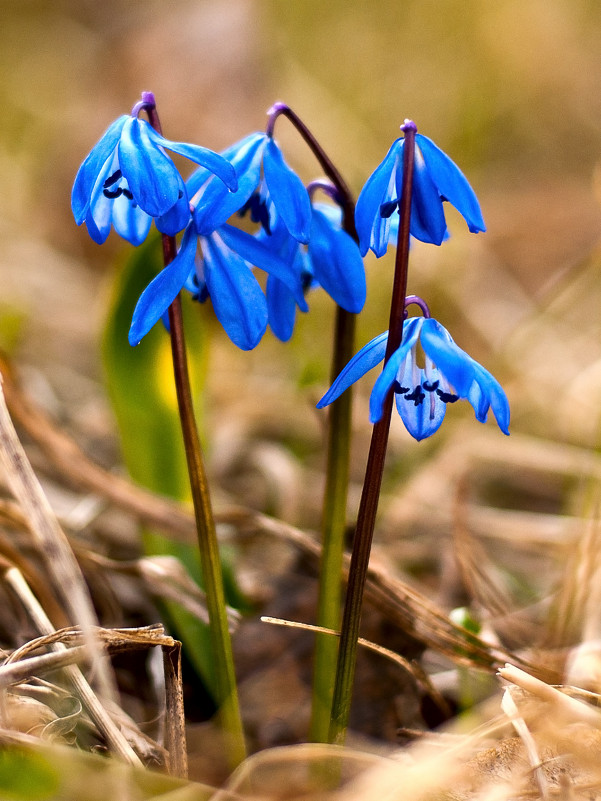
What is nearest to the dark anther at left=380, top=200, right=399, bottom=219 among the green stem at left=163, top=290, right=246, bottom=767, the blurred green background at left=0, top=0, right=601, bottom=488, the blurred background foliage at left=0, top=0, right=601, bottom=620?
the green stem at left=163, top=290, right=246, bottom=767

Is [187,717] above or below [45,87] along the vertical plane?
below

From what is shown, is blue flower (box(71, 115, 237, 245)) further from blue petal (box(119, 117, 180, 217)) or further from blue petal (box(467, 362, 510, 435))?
blue petal (box(467, 362, 510, 435))

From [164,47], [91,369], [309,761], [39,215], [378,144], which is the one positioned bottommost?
[309,761]

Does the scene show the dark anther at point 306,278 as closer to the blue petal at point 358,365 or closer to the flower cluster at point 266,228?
the flower cluster at point 266,228

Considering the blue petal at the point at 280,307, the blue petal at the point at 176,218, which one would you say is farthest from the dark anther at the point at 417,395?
the blue petal at the point at 176,218

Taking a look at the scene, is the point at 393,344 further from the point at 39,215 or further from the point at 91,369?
the point at 39,215

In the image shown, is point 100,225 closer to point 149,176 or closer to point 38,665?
point 149,176

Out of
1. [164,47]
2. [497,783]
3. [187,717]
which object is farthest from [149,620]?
[164,47]
